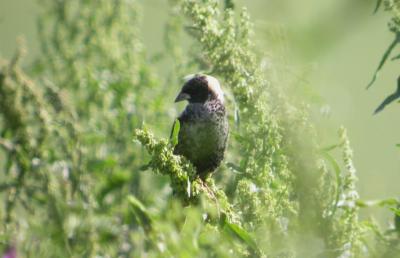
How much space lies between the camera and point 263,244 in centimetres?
127

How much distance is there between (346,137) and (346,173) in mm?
80

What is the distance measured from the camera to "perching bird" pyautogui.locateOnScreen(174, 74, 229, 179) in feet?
9.75

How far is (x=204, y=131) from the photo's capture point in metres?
3.03

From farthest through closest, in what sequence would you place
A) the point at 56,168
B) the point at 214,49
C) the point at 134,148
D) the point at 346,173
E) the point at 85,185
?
1. the point at 134,148
2. the point at 56,168
3. the point at 85,185
4. the point at 214,49
5. the point at 346,173

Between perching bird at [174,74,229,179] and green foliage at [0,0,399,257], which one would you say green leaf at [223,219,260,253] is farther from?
perching bird at [174,74,229,179]

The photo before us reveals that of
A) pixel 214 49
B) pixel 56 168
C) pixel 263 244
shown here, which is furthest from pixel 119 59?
pixel 263 244

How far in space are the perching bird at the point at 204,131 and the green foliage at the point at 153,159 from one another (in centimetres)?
8

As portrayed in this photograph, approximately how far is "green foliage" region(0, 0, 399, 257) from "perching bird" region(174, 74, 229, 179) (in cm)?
8

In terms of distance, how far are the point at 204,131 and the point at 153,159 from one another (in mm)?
1433

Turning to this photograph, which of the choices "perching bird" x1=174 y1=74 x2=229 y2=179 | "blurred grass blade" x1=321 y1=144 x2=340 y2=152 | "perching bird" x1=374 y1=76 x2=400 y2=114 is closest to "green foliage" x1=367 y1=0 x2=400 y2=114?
"perching bird" x1=374 y1=76 x2=400 y2=114

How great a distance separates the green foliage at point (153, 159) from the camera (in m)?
1.03

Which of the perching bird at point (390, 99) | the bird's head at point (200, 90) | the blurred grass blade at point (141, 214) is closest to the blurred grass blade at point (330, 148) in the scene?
the perching bird at point (390, 99)

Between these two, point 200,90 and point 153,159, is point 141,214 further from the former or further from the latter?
point 200,90

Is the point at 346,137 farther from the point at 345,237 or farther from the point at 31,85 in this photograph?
the point at 31,85
